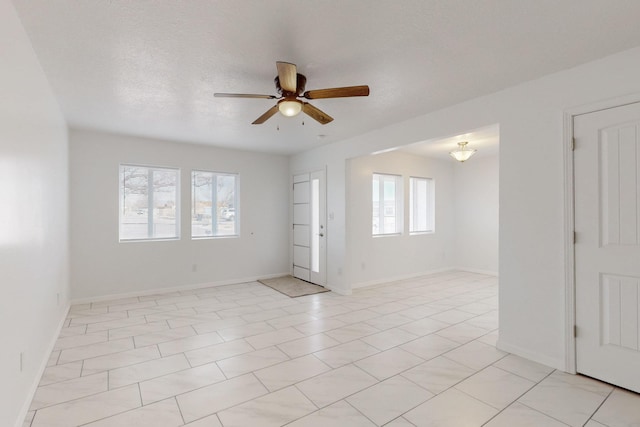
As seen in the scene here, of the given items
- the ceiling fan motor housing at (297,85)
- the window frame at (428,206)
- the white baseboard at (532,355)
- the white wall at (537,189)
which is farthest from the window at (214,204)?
the white baseboard at (532,355)

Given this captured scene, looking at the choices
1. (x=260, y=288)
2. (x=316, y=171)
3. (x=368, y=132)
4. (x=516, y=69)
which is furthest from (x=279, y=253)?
(x=516, y=69)

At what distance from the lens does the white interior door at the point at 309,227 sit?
5734mm

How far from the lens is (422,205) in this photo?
713 centimetres

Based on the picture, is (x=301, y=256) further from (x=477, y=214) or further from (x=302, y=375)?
(x=477, y=214)

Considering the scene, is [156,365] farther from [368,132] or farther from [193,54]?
[368,132]

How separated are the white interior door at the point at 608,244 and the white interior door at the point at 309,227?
372cm

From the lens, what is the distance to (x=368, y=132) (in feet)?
15.3

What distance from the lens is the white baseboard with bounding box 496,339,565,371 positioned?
2703 millimetres

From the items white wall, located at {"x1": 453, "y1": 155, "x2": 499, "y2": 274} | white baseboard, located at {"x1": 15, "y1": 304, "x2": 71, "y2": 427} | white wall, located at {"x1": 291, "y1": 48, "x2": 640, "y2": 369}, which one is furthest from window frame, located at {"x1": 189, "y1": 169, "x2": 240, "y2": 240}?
white wall, located at {"x1": 453, "y1": 155, "x2": 499, "y2": 274}

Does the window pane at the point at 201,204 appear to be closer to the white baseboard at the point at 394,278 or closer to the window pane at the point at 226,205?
the window pane at the point at 226,205

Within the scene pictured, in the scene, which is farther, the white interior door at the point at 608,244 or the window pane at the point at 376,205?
the window pane at the point at 376,205

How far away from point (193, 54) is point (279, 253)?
15.3 ft

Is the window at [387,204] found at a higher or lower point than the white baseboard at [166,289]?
higher

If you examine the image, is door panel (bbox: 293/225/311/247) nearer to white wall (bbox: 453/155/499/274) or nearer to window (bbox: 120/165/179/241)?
window (bbox: 120/165/179/241)
